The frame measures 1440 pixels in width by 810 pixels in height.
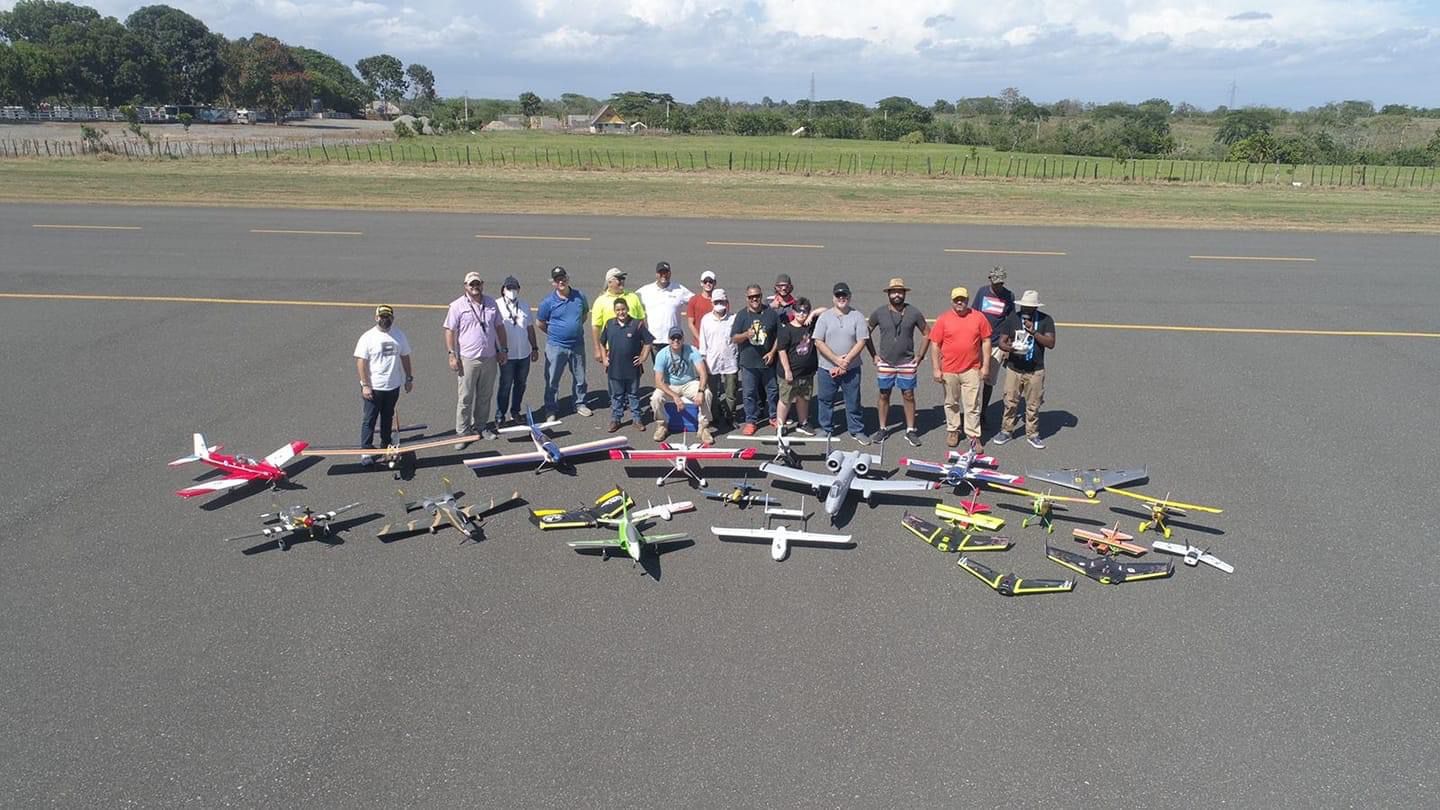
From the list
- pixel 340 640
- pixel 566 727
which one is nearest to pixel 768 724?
pixel 566 727

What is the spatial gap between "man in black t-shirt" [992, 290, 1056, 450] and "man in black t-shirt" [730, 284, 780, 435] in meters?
3.00

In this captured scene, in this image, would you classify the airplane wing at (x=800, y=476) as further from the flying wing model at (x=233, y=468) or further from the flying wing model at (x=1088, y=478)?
the flying wing model at (x=233, y=468)

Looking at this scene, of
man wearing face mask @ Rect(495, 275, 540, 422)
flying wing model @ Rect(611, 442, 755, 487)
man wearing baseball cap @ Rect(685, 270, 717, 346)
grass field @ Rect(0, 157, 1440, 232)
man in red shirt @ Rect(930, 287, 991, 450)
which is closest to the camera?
flying wing model @ Rect(611, 442, 755, 487)

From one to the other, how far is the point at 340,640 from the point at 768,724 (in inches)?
146

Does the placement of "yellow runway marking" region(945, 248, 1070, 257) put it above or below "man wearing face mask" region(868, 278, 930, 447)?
above

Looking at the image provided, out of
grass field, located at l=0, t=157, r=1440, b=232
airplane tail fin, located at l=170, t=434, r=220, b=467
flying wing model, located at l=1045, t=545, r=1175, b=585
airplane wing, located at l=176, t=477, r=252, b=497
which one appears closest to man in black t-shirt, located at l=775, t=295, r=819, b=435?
flying wing model, located at l=1045, t=545, r=1175, b=585

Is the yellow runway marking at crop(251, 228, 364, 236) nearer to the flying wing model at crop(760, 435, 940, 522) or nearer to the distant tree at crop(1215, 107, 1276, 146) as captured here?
the flying wing model at crop(760, 435, 940, 522)

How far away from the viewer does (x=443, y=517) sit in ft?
30.0

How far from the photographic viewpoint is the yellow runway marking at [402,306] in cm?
1734

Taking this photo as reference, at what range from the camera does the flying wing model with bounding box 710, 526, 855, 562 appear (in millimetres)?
8727

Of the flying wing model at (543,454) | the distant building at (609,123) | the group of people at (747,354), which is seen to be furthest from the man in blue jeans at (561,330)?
the distant building at (609,123)

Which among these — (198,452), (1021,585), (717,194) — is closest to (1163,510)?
(1021,585)

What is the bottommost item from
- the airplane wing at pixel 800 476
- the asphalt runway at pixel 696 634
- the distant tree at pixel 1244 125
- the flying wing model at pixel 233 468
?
Answer: the asphalt runway at pixel 696 634

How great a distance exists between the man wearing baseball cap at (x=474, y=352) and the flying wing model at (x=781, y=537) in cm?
406
